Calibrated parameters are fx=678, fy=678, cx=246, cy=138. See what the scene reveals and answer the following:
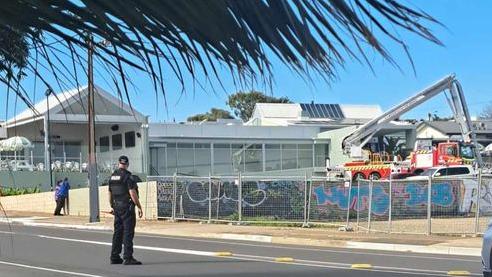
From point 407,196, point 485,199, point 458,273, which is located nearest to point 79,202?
point 407,196

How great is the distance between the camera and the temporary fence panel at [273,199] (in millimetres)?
22281

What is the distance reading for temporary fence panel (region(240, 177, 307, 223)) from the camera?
73.1ft

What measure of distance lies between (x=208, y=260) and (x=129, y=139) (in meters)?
33.2

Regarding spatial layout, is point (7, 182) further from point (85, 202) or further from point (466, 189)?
point (466, 189)

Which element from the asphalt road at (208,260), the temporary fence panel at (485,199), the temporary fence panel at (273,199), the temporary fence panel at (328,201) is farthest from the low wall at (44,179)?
the temporary fence panel at (485,199)

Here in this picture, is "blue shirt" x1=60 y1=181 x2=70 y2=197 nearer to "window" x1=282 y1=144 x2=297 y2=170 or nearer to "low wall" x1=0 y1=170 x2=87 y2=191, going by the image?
"low wall" x1=0 y1=170 x2=87 y2=191

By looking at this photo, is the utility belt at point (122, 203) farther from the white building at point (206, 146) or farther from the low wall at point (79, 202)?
the white building at point (206, 146)

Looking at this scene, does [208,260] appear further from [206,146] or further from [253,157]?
[253,157]

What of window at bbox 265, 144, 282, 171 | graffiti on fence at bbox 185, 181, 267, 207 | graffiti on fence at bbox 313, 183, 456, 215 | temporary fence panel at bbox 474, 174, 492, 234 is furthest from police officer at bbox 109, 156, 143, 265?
window at bbox 265, 144, 282, 171

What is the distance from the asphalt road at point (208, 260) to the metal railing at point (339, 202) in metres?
5.04

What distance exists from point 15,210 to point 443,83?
Answer: 922 inches

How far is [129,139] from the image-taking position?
45188mm

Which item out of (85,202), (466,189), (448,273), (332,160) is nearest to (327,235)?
(466,189)

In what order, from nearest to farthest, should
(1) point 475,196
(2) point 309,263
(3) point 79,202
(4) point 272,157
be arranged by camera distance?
(2) point 309,263 → (1) point 475,196 → (3) point 79,202 → (4) point 272,157
